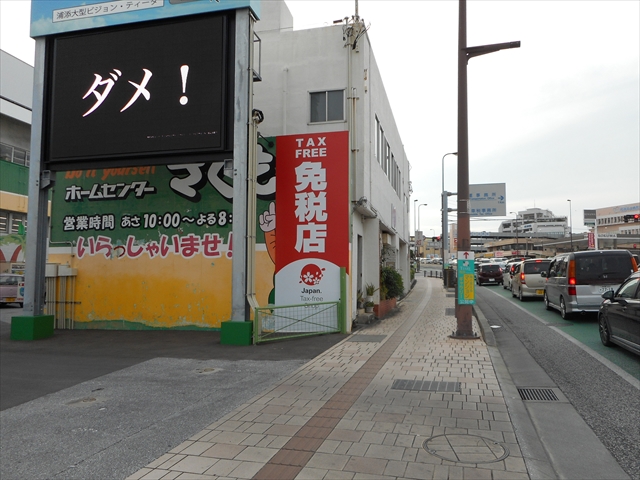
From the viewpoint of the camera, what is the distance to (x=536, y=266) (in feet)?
65.6

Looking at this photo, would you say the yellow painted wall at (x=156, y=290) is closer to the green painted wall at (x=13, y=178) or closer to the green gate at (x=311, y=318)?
the green gate at (x=311, y=318)

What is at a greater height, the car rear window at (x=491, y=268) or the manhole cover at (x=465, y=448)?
the car rear window at (x=491, y=268)

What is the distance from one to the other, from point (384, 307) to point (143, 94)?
9334 mm

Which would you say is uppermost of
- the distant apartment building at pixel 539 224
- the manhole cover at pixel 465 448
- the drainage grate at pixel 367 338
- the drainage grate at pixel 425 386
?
the distant apartment building at pixel 539 224

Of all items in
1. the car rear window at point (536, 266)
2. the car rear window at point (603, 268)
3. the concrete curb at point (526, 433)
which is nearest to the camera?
the concrete curb at point (526, 433)

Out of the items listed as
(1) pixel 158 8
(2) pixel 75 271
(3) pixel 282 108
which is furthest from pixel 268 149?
(2) pixel 75 271

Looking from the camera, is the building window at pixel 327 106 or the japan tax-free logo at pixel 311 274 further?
the building window at pixel 327 106

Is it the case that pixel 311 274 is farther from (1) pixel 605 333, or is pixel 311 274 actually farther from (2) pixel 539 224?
(2) pixel 539 224

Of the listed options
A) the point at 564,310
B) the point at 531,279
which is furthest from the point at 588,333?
the point at 531,279

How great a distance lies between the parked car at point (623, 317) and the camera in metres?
7.84

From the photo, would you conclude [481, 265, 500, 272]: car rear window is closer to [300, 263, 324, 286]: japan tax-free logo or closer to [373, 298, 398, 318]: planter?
[373, 298, 398, 318]: planter

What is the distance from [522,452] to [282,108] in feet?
36.1

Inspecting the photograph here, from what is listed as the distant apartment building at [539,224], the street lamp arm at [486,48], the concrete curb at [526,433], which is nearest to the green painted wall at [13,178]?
the street lamp arm at [486,48]

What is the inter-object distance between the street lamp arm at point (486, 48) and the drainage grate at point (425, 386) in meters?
7.51
